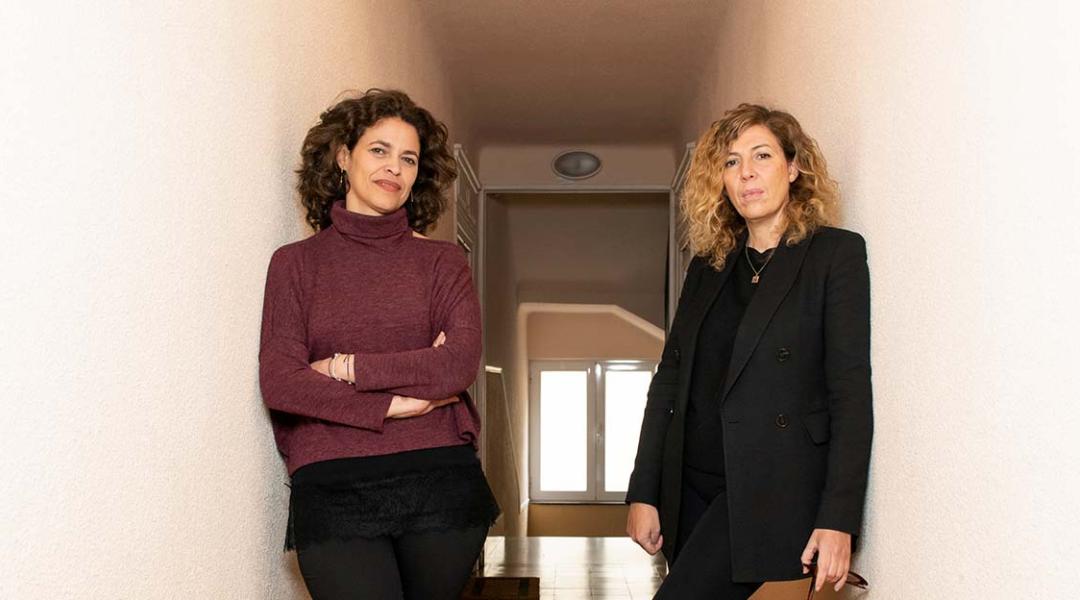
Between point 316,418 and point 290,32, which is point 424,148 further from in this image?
point 316,418

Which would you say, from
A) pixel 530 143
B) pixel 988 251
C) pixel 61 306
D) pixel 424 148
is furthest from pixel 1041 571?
pixel 530 143

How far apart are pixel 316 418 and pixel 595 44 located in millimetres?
2997

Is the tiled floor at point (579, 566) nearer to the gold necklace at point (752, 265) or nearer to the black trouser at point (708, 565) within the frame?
the black trouser at point (708, 565)

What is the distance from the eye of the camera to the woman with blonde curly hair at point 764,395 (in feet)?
5.99

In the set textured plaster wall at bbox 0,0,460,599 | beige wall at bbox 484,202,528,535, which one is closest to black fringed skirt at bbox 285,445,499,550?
textured plaster wall at bbox 0,0,460,599

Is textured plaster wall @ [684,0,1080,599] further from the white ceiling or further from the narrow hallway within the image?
the white ceiling

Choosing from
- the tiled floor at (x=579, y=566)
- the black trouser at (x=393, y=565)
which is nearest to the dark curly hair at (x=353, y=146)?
the black trouser at (x=393, y=565)

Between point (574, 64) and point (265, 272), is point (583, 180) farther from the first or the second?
point (265, 272)

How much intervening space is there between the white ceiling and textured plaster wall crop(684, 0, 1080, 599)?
2141 mm

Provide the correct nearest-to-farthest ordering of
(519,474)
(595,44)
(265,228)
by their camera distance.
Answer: (265,228)
(595,44)
(519,474)

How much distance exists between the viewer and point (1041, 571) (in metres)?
1.20

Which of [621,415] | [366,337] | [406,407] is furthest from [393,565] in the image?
[621,415]

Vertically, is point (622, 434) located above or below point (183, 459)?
below

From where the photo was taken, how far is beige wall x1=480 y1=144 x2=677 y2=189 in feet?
21.5
